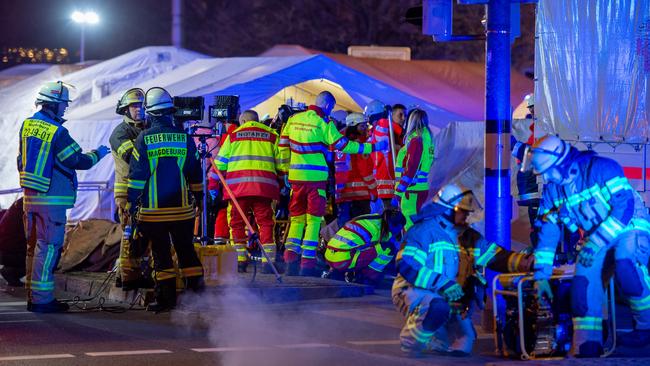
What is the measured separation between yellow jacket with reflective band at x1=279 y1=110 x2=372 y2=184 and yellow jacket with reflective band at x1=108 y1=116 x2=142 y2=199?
193 centimetres

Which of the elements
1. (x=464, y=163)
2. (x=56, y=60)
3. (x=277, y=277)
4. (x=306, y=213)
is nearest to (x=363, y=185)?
(x=306, y=213)

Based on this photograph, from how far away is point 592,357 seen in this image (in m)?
9.24

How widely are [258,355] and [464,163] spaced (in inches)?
375

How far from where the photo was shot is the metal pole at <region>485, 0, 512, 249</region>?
35.0 ft

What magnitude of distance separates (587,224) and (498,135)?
1.38 metres

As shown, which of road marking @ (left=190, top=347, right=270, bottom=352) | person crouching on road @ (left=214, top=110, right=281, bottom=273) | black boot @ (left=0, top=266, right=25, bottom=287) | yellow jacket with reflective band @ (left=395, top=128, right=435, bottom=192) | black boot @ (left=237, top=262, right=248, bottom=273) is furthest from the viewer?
black boot @ (left=0, top=266, right=25, bottom=287)

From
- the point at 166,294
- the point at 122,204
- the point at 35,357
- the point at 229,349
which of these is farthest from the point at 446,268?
the point at 122,204

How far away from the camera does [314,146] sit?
48.0ft

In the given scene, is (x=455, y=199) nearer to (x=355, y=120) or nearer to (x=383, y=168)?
(x=355, y=120)

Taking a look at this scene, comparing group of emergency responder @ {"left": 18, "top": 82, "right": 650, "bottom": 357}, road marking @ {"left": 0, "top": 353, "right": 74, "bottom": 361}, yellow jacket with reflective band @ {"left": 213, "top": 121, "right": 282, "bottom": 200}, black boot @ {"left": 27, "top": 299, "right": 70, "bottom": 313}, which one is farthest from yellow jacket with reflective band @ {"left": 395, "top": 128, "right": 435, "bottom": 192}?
road marking @ {"left": 0, "top": 353, "right": 74, "bottom": 361}

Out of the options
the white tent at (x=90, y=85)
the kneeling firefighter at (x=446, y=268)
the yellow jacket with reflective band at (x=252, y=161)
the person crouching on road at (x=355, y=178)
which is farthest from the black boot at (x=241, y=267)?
the white tent at (x=90, y=85)

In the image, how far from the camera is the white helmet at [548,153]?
31.1ft

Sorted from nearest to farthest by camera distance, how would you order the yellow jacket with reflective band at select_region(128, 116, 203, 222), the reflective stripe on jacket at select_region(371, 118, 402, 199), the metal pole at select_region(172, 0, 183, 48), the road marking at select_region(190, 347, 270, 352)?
the road marking at select_region(190, 347, 270, 352)
the yellow jacket with reflective band at select_region(128, 116, 203, 222)
the reflective stripe on jacket at select_region(371, 118, 402, 199)
the metal pole at select_region(172, 0, 183, 48)

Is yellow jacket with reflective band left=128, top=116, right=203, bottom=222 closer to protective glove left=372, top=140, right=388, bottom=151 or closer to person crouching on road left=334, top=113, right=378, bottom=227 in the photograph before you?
protective glove left=372, top=140, right=388, bottom=151
